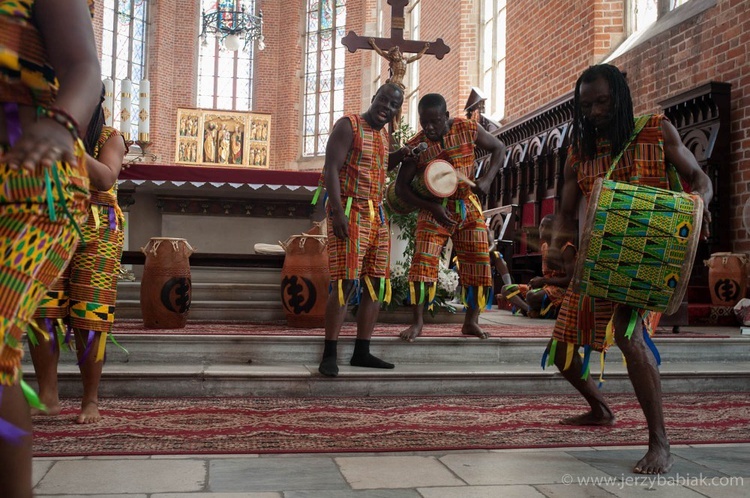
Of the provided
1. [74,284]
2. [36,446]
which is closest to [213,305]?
[74,284]

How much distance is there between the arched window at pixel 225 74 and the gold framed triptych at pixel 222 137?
6.62 metres

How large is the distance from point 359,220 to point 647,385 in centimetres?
198

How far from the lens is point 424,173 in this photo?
479cm

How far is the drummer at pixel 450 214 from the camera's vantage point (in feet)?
16.0

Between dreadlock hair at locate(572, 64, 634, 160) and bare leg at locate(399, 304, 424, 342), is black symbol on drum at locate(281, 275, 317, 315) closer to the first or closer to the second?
bare leg at locate(399, 304, 424, 342)

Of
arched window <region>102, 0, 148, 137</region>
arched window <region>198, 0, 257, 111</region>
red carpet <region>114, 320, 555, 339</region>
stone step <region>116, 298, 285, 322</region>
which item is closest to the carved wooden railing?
red carpet <region>114, 320, 555, 339</region>

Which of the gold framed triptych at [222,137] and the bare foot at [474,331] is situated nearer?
the bare foot at [474,331]

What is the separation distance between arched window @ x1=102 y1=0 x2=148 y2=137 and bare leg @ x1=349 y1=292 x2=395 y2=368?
16.9 meters

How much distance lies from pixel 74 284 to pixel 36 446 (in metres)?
0.72

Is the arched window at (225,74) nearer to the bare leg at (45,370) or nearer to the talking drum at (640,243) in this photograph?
the bare leg at (45,370)

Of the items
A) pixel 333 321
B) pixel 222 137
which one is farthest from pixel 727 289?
pixel 222 137

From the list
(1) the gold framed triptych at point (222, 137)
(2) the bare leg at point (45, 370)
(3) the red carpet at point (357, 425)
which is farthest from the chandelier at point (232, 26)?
(2) the bare leg at point (45, 370)

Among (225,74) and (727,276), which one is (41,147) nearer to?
(727,276)

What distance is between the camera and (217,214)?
24.8ft
